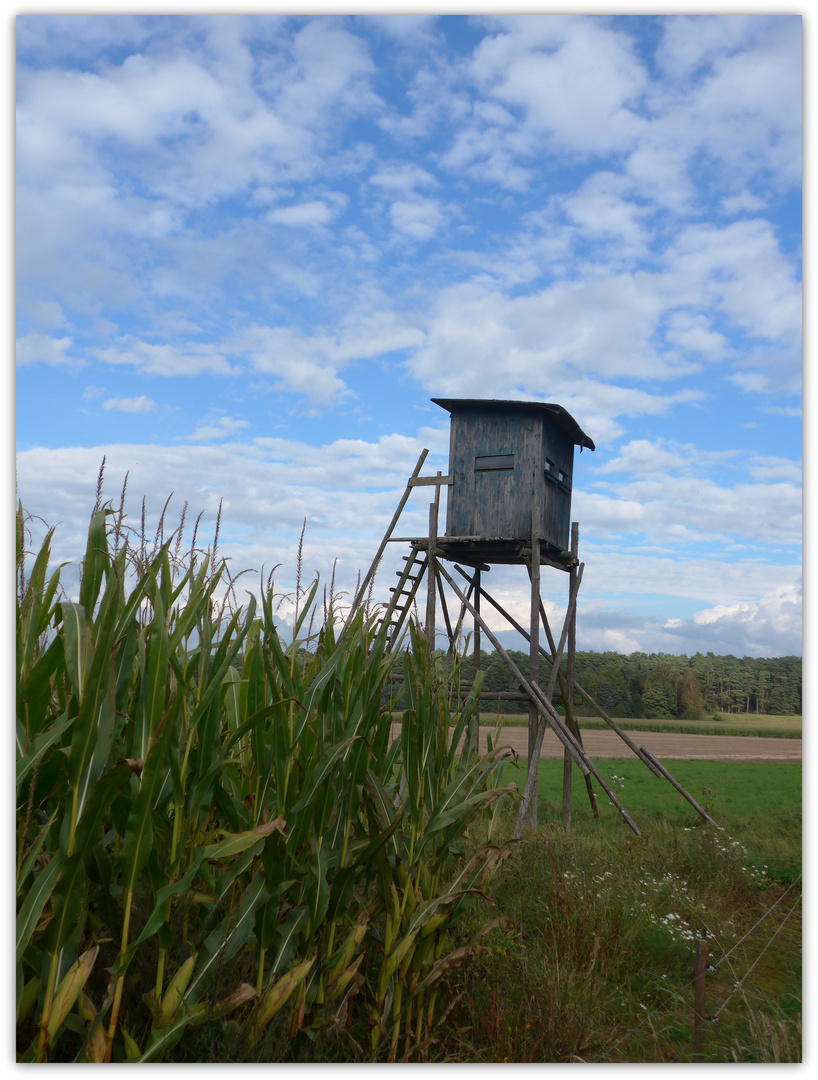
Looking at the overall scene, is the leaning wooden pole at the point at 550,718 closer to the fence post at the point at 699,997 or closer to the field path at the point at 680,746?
the fence post at the point at 699,997

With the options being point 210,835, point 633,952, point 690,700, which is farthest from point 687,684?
point 210,835

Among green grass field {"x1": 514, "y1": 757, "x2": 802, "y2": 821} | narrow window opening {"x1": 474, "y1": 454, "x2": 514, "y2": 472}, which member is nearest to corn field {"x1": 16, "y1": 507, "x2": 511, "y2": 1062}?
green grass field {"x1": 514, "y1": 757, "x2": 802, "y2": 821}

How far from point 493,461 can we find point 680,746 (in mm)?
33369

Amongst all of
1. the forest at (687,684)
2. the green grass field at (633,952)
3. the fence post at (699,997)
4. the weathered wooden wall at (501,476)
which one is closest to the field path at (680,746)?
the forest at (687,684)

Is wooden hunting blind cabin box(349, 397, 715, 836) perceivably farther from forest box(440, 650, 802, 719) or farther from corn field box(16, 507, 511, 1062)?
forest box(440, 650, 802, 719)

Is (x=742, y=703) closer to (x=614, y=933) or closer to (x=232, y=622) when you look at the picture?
(x=614, y=933)

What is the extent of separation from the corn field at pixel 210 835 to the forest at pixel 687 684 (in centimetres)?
5516

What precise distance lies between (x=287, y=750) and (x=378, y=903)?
3.71 ft

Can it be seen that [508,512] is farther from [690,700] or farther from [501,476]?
[690,700]

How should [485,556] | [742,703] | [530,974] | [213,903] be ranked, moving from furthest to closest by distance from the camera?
[742,703] < [485,556] < [530,974] < [213,903]

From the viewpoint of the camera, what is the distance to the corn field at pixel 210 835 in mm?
2338

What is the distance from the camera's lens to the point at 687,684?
64.4 meters

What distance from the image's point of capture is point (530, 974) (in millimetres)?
4809

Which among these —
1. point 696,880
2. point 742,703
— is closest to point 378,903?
point 696,880
